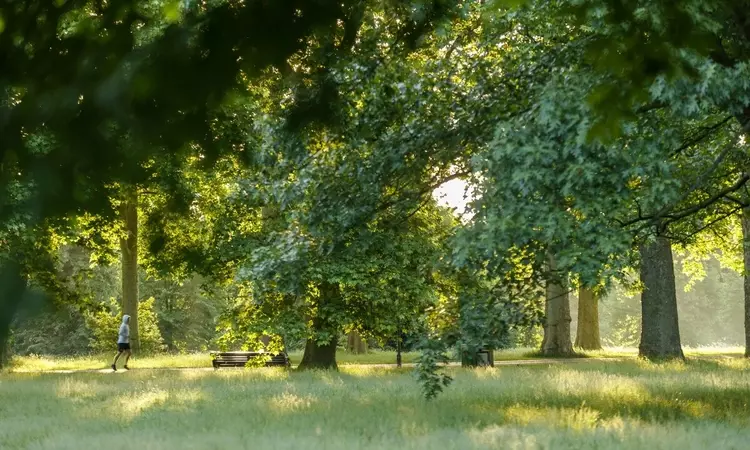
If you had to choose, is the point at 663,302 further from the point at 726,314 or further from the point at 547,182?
the point at 726,314

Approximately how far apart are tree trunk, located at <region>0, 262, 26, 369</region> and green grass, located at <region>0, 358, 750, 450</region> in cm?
643

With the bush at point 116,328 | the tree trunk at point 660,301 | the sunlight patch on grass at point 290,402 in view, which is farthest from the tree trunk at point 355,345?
the sunlight patch on grass at point 290,402

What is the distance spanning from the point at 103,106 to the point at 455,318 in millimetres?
9889

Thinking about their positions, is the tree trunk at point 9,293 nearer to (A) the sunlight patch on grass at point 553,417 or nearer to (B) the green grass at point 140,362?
(A) the sunlight patch on grass at point 553,417

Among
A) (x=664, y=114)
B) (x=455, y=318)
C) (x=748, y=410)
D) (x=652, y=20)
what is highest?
(x=664, y=114)

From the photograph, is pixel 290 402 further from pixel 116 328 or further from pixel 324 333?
pixel 116 328

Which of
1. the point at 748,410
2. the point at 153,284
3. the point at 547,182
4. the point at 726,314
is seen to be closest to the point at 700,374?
the point at 748,410

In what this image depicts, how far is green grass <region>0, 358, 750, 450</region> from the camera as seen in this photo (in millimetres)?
8734

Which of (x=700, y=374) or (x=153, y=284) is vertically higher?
(x=153, y=284)

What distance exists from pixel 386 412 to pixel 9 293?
31.7ft

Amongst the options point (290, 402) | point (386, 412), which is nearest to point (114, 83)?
point (386, 412)

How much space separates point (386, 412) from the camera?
37.4 ft

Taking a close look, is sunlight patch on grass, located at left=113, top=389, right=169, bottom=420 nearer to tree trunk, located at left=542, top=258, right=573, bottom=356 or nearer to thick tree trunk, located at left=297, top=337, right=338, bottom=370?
thick tree trunk, located at left=297, top=337, right=338, bottom=370

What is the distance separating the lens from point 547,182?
9.91m
